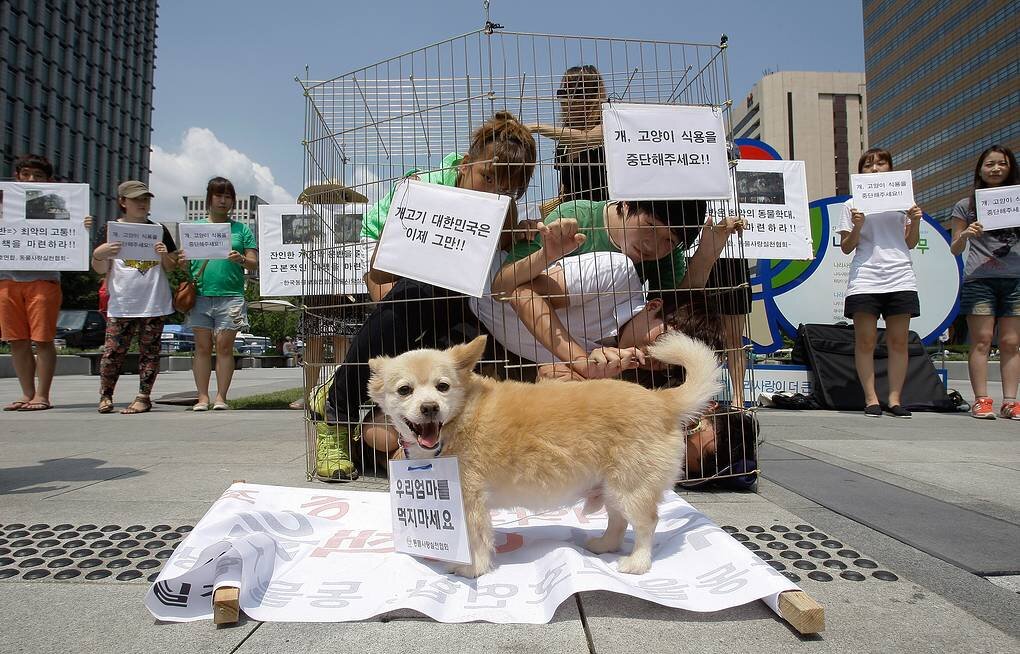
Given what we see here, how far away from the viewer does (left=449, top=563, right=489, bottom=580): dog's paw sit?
6.40ft

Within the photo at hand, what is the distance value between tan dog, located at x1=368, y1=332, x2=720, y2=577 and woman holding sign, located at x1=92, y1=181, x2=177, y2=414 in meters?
5.27

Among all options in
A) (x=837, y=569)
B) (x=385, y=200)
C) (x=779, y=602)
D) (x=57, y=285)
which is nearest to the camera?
(x=779, y=602)

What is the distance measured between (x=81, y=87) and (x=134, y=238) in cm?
6711

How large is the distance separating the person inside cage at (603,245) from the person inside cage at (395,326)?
0.87 ft

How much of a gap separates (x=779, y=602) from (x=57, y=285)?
755 centimetres

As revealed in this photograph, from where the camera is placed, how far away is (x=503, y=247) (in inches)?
124

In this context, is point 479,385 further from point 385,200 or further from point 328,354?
point 328,354

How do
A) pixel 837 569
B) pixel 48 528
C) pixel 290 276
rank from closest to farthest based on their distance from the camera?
pixel 837 569, pixel 48 528, pixel 290 276

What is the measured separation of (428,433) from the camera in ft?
6.65

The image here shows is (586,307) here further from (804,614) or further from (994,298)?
(994,298)

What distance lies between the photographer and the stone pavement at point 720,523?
4.99 feet

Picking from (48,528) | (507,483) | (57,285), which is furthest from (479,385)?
(57,285)

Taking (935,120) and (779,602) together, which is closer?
(779,602)

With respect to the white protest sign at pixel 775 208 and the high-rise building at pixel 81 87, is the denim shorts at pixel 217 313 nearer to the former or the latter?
the white protest sign at pixel 775 208
